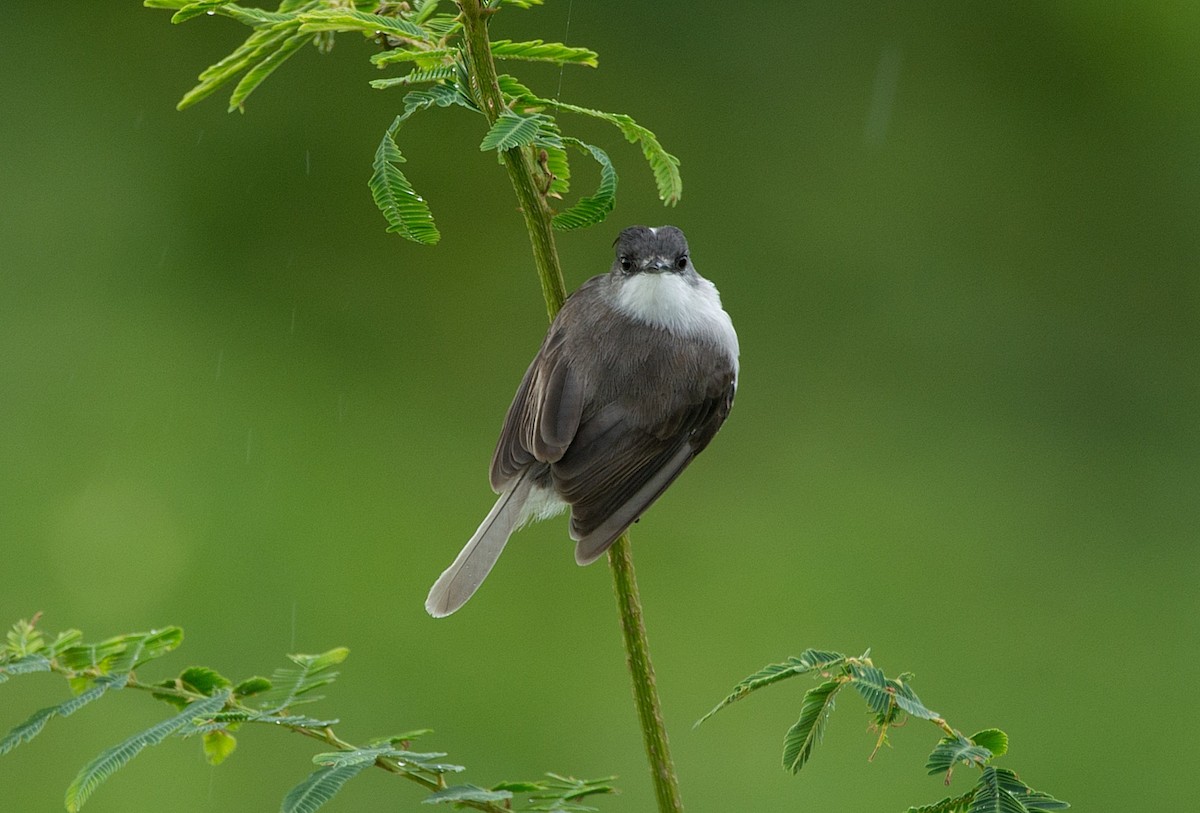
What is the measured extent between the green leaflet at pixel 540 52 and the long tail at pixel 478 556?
78cm

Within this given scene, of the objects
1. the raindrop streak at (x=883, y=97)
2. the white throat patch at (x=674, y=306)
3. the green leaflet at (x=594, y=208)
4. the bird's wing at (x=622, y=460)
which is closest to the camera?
the green leaflet at (x=594, y=208)

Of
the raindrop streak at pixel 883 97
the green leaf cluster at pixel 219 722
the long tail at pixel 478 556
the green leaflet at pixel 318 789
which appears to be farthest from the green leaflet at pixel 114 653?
the raindrop streak at pixel 883 97

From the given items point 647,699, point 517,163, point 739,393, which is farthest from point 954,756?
point 739,393

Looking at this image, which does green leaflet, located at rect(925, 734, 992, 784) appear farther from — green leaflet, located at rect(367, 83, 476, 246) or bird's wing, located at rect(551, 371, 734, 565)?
bird's wing, located at rect(551, 371, 734, 565)

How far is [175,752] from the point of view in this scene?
3.97 metres

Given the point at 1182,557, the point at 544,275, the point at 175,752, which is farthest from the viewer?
the point at 1182,557

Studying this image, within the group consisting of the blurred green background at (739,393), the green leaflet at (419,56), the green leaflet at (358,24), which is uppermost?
the green leaflet at (358,24)

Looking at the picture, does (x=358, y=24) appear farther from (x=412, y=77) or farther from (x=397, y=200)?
(x=397, y=200)

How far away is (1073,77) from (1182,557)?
203cm

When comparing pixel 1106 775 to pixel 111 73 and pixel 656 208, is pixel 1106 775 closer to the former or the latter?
pixel 656 208

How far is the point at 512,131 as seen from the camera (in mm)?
1314

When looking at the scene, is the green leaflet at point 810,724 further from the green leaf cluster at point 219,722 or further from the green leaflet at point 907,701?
the green leaf cluster at point 219,722

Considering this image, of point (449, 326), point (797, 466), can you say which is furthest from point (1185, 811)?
point (449, 326)

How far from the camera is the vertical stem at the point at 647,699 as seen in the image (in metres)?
1.30
